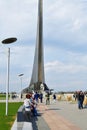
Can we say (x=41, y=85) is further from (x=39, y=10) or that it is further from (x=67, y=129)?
(x=67, y=129)

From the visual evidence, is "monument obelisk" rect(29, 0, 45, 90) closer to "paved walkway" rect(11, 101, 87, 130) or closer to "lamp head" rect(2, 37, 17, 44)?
"paved walkway" rect(11, 101, 87, 130)

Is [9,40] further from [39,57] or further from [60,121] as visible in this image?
[39,57]

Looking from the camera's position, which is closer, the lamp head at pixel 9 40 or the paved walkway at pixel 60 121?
the paved walkway at pixel 60 121

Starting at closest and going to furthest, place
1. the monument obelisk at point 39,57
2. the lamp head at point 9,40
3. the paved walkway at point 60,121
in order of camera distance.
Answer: the paved walkway at point 60,121 < the lamp head at point 9,40 < the monument obelisk at point 39,57

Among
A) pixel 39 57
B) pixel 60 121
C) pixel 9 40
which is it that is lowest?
pixel 60 121

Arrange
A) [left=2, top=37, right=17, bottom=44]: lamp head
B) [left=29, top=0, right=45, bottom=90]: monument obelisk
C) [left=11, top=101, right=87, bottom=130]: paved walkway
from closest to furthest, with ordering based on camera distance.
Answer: [left=11, top=101, right=87, bottom=130]: paved walkway → [left=2, top=37, right=17, bottom=44]: lamp head → [left=29, top=0, right=45, bottom=90]: monument obelisk

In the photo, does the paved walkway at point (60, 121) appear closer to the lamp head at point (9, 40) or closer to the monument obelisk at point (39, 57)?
the lamp head at point (9, 40)

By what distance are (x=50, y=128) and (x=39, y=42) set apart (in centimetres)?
7061

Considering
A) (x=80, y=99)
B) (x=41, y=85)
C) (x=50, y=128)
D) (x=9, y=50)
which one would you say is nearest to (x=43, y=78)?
(x=41, y=85)

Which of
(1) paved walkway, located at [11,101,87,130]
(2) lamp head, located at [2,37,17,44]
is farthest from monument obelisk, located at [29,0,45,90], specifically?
(2) lamp head, located at [2,37,17,44]

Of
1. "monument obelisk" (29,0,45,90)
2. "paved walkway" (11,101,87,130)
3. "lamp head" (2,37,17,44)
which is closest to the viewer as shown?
"paved walkway" (11,101,87,130)

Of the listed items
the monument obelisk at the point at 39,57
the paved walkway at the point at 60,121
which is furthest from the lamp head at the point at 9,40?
the monument obelisk at the point at 39,57

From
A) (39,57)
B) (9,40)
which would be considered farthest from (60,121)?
(39,57)

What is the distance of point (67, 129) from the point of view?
17.3 m
